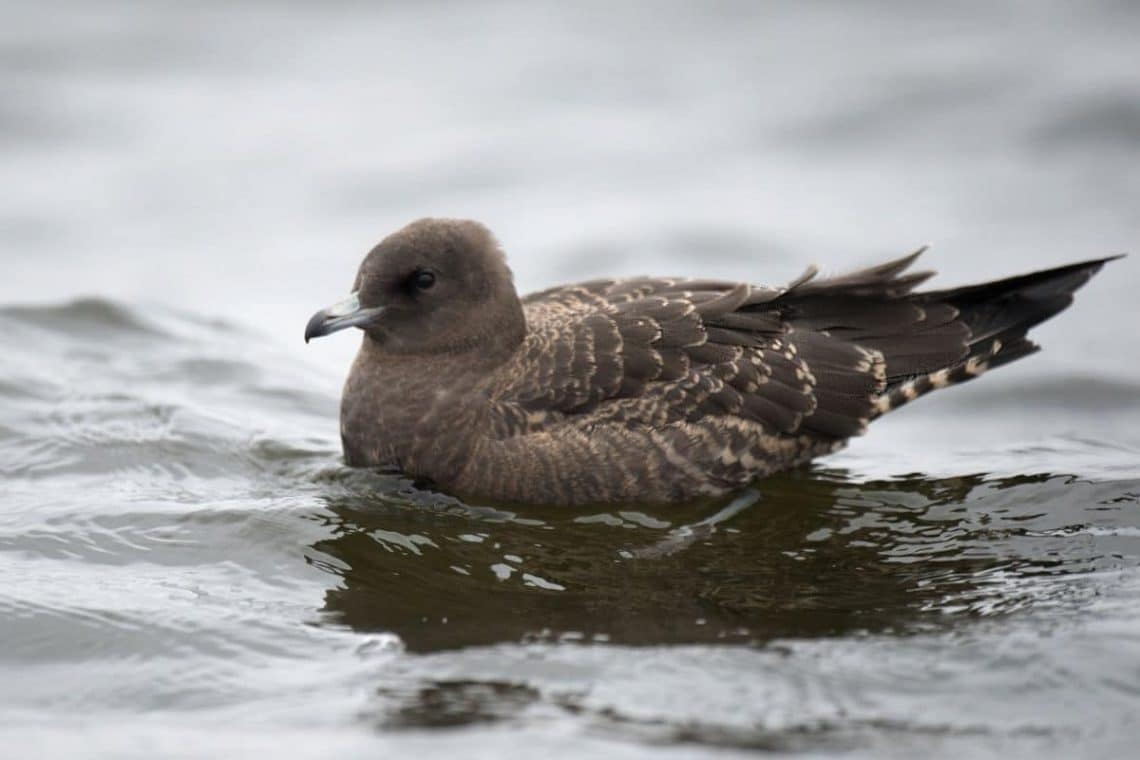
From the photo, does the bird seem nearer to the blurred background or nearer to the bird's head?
the bird's head

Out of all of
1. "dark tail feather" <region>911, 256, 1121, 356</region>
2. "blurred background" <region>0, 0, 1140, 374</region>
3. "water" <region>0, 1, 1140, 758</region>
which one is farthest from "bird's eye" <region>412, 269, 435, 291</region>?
"blurred background" <region>0, 0, 1140, 374</region>

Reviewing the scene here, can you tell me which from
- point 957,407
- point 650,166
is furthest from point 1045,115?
point 957,407

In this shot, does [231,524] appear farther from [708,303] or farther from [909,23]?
[909,23]

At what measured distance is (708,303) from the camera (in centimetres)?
779

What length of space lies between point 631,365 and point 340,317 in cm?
138

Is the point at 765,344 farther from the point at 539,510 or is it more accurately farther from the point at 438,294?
the point at 438,294

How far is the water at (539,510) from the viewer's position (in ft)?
17.9

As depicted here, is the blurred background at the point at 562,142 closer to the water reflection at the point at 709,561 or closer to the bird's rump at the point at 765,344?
the bird's rump at the point at 765,344

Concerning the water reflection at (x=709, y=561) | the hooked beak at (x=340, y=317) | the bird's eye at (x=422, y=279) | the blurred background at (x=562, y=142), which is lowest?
the water reflection at (x=709, y=561)

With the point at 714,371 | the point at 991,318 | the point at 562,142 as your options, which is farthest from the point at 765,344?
the point at 562,142

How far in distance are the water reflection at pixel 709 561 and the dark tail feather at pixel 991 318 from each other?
492 millimetres

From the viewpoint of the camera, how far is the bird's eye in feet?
25.4

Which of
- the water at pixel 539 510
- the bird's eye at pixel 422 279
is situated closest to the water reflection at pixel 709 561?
the water at pixel 539 510

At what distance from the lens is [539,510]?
7.44m
